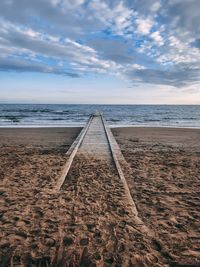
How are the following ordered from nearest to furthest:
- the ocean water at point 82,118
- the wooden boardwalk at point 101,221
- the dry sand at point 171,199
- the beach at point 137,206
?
1. the wooden boardwalk at point 101,221
2. the beach at point 137,206
3. the dry sand at point 171,199
4. the ocean water at point 82,118

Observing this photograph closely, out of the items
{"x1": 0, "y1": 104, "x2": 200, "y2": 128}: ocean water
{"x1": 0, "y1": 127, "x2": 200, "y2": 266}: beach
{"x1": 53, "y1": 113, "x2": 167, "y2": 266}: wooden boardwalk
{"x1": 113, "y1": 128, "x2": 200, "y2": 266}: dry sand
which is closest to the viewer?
{"x1": 53, "y1": 113, "x2": 167, "y2": 266}: wooden boardwalk

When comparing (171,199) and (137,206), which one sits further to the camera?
(171,199)

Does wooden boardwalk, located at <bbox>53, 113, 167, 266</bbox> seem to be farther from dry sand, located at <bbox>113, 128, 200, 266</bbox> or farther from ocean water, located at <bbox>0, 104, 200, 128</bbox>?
ocean water, located at <bbox>0, 104, 200, 128</bbox>

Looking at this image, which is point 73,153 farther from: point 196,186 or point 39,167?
point 196,186

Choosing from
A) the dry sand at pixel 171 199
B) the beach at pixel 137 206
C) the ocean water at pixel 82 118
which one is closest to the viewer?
the beach at pixel 137 206

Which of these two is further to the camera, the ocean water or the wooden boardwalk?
the ocean water

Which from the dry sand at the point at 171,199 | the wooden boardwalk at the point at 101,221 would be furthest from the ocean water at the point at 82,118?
the wooden boardwalk at the point at 101,221

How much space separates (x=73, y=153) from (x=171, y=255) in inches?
234

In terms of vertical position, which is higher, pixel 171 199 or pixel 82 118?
pixel 171 199

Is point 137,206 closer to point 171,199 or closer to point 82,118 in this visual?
point 171,199

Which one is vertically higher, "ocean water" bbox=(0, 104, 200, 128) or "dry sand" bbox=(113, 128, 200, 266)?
"dry sand" bbox=(113, 128, 200, 266)

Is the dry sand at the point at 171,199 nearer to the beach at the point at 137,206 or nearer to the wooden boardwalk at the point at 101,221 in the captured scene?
the beach at the point at 137,206

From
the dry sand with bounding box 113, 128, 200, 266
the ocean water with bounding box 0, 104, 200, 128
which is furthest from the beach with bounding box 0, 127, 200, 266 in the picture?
the ocean water with bounding box 0, 104, 200, 128

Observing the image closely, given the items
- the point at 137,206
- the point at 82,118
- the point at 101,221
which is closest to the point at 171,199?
the point at 137,206
